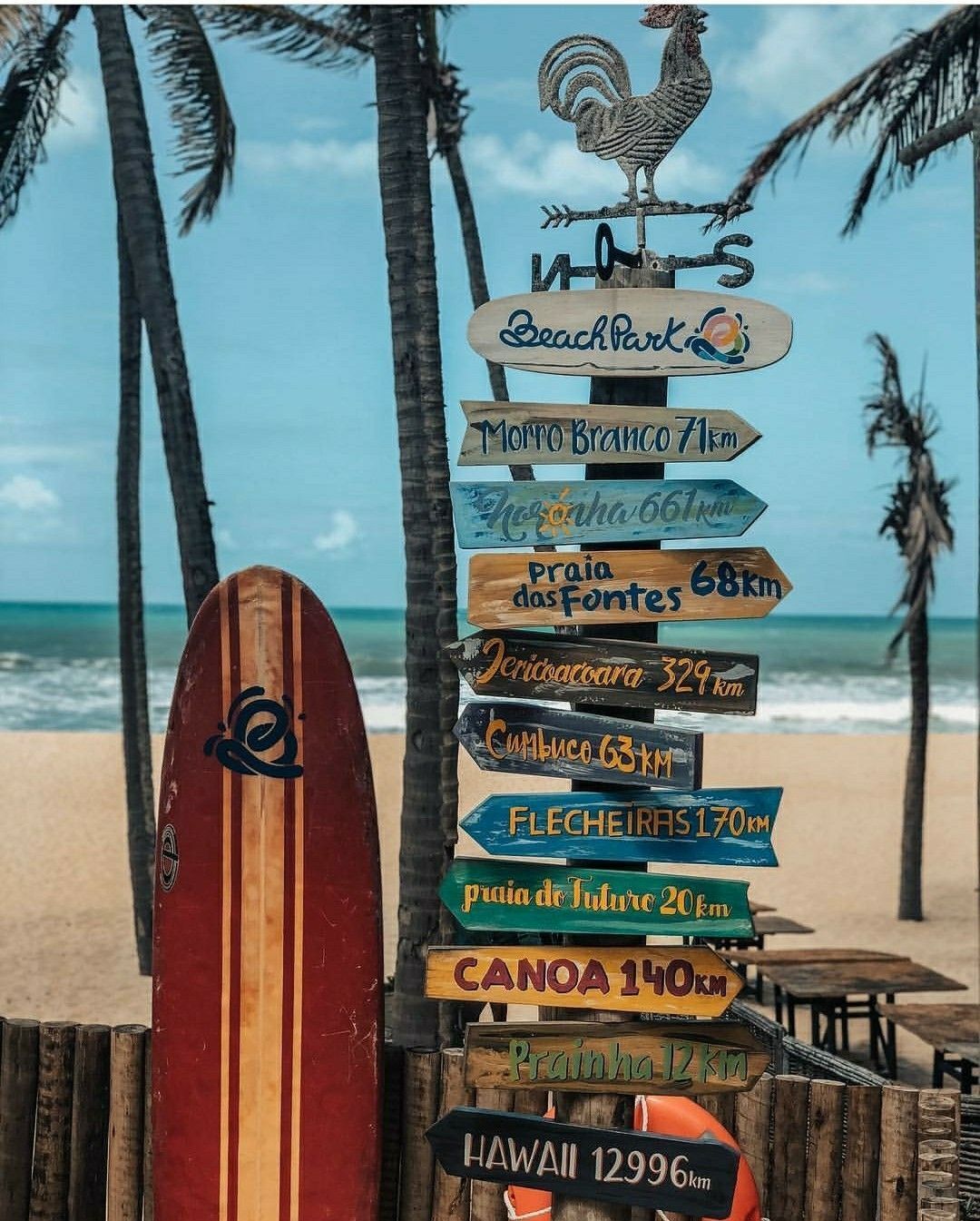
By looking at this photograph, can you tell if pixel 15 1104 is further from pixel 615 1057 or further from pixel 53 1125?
pixel 615 1057

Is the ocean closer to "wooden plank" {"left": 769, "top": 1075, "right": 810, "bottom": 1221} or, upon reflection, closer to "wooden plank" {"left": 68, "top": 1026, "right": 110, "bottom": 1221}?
"wooden plank" {"left": 68, "top": 1026, "right": 110, "bottom": 1221}

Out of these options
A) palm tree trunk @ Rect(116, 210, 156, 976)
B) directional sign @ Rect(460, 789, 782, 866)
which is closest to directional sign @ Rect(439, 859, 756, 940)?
directional sign @ Rect(460, 789, 782, 866)

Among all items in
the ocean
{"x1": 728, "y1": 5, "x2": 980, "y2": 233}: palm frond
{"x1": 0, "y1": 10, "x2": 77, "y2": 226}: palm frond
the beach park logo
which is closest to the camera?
the beach park logo

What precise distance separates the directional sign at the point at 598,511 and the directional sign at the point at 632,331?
0.30 meters

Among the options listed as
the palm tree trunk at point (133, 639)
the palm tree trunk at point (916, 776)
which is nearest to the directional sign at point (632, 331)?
the palm tree trunk at point (133, 639)

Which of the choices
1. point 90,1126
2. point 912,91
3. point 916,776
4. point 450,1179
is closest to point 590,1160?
point 450,1179

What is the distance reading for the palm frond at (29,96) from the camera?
36.6ft

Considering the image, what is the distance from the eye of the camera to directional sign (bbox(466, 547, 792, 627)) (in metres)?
3.76

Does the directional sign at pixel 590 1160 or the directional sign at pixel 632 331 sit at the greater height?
the directional sign at pixel 632 331

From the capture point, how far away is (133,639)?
37.4ft

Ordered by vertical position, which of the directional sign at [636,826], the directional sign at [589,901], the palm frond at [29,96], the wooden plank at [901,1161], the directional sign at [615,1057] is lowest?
the wooden plank at [901,1161]

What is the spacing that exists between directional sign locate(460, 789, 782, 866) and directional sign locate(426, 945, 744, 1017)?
252 mm

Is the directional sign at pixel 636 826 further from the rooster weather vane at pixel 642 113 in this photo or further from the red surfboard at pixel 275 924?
the rooster weather vane at pixel 642 113

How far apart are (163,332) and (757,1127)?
18.5ft
